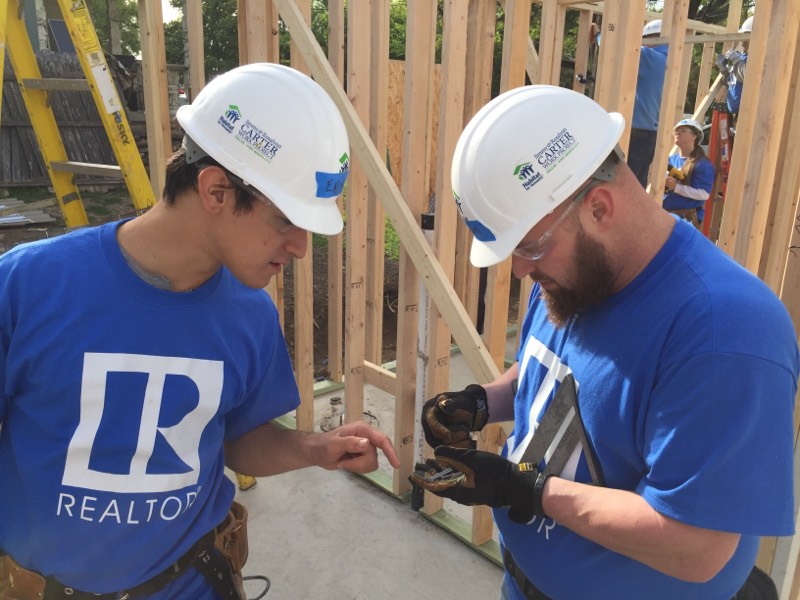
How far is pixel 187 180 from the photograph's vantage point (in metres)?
1.62

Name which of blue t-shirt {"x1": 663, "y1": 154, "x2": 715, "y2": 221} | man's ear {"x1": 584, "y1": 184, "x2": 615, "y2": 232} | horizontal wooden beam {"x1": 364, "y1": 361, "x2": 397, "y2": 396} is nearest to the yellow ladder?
horizontal wooden beam {"x1": 364, "y1": 361, "x2": 397, "y2": 396}

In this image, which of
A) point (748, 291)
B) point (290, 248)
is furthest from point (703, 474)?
point (290, 248)

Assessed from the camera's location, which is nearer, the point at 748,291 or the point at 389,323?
the point at 748,291

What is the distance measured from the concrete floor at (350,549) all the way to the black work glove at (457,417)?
5.01 ft

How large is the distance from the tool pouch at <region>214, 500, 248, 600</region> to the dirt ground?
107 inches

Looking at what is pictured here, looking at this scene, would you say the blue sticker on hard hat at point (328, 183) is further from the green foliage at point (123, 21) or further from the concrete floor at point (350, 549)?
the green foliage at point (123, 21)

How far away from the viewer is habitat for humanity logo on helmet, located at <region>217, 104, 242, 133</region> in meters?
1.51

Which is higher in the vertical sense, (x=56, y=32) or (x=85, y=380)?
(x=56, y=32)

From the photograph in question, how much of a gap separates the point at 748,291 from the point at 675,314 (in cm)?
16

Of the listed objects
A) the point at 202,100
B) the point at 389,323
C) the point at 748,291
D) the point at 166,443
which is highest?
the point at 202,100

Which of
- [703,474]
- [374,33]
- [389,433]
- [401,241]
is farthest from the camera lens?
[389,433]

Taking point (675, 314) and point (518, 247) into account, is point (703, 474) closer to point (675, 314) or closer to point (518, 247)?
point (675, 314)

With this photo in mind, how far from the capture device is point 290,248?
1654 mm

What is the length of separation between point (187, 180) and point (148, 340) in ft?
1.41
